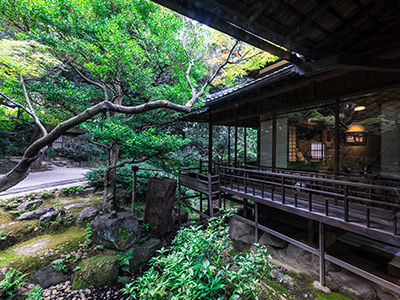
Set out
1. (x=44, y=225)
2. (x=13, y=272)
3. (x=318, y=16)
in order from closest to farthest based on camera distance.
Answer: (x=318, y=16) → (x=13, y=272) → (x=44, y=225)

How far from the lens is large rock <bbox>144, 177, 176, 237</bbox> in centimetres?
639

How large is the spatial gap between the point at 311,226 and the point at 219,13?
5449 mm

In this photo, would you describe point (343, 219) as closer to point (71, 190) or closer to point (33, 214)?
point (33, 214)

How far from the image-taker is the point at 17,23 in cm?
565

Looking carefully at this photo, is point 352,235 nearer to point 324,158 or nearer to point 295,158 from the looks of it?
point 324,158

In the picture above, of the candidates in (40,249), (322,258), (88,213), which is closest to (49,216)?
(88,213)

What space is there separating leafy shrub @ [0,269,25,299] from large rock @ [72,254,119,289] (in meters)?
1.27

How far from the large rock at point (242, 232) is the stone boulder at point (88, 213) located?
5.86 meters

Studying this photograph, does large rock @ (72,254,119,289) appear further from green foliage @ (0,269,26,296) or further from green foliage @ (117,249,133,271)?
green foliage @ (0,269,26,296)

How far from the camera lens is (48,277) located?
4.73 meters

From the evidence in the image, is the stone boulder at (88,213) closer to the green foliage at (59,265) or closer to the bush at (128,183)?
the bush at (128,183)

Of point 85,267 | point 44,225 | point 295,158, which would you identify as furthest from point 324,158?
point 44,225

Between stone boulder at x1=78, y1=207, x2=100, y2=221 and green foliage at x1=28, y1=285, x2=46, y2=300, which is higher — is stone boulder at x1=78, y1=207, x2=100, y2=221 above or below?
above

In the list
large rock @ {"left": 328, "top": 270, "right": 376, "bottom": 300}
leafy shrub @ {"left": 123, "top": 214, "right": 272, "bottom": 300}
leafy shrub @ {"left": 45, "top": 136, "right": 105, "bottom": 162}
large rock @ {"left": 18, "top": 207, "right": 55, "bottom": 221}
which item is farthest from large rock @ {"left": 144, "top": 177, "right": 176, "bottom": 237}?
leafy shrub @ {"left": 45, "top": 136, "right": 105, "bottom": 162}
